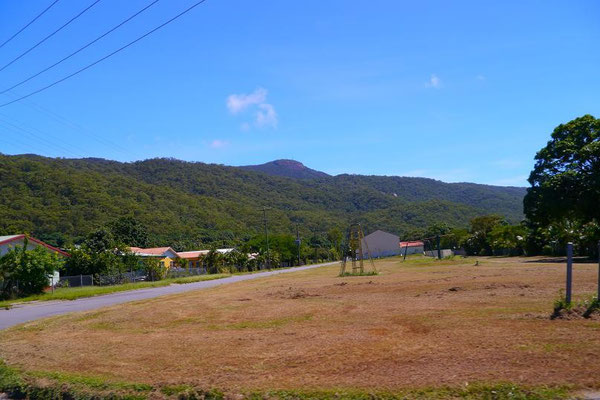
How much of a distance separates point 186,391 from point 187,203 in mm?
115137

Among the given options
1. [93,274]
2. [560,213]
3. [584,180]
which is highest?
[584,180]

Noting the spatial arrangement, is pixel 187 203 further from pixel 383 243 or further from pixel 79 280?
pixel 79 280

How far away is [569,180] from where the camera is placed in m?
40.2

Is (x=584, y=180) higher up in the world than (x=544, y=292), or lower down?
higher up

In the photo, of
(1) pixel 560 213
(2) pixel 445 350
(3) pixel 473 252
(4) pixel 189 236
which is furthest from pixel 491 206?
(2) pixel 445 350

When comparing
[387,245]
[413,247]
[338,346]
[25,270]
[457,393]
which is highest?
[457,393]

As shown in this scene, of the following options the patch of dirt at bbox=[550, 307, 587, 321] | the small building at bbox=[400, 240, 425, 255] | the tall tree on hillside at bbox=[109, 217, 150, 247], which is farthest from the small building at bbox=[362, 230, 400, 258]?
the patch of dirt at bbox=[550, 307, 587, 321]

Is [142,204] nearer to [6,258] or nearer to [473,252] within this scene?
[473,252]

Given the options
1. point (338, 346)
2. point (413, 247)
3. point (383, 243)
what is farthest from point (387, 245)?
point (338, 346)

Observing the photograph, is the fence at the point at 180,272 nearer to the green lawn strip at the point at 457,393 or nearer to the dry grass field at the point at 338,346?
the dry grass field at the point at 338,346

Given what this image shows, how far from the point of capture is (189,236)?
107125mm

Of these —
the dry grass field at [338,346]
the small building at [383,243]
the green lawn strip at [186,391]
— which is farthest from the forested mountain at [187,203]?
the green lawn strip at [186,391]

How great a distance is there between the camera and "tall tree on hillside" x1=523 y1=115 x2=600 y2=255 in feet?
130

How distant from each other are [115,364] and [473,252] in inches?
3417
